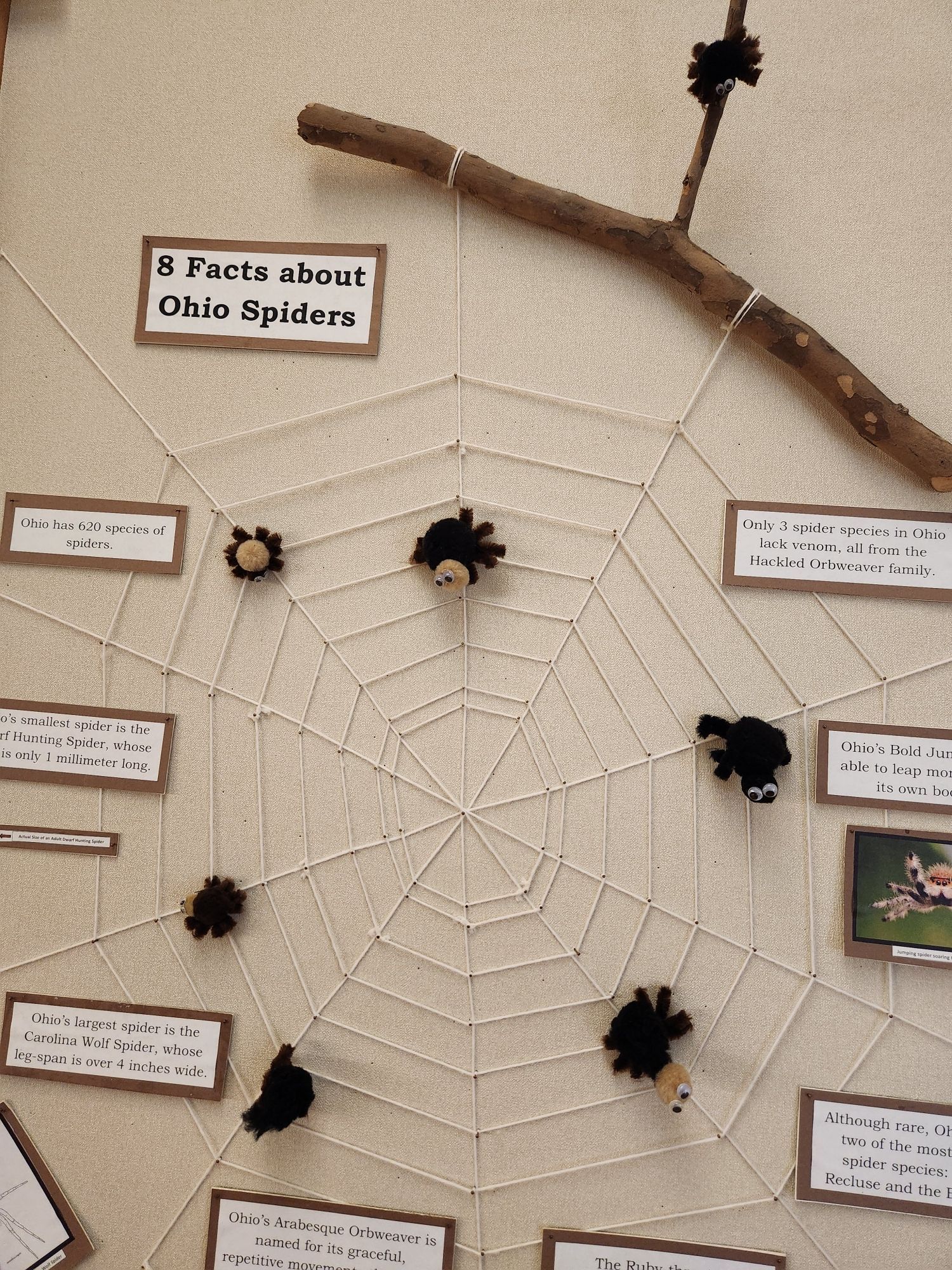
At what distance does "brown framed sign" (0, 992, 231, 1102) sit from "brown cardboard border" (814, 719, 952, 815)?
0.85m

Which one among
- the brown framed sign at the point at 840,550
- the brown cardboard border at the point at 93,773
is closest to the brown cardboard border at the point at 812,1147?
the brown framed sign at the point at 840,550

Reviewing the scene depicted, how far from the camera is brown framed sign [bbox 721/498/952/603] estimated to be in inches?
46.4

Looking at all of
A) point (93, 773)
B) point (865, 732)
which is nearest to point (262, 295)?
point (93, 773)

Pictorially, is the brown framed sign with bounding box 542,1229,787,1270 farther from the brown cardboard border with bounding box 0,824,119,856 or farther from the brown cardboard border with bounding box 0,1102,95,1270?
the brown cardboard border with bounding box 0,824,119,856

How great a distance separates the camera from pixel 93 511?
1.28 m

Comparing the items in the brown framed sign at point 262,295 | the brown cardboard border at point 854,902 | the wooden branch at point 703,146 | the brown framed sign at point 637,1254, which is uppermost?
the wooden branch at point 703,146

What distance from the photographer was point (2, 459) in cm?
130

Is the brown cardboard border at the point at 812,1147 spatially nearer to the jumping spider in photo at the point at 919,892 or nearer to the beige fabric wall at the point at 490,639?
the beige fabric wall at the point at 490,639

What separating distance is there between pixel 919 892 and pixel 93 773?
111cm

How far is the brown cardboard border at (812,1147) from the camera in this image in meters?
1.14

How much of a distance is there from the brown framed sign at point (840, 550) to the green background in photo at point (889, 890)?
0.32 metres

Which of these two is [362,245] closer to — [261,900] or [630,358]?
[630,358]

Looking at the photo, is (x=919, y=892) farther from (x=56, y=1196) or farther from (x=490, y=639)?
(x=56, y=1196)

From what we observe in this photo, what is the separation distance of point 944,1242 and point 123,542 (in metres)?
1.41
